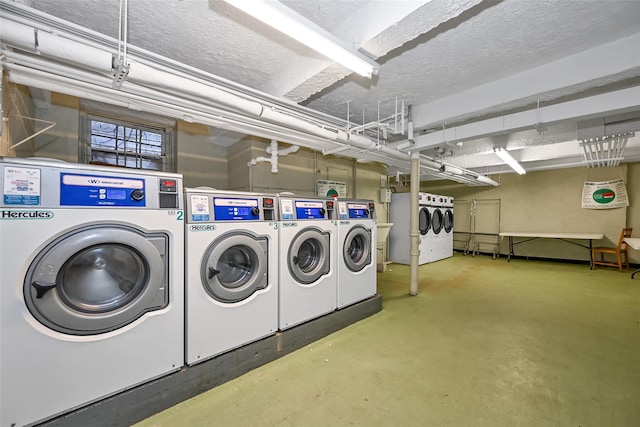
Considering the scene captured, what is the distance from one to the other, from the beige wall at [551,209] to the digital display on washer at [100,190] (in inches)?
338

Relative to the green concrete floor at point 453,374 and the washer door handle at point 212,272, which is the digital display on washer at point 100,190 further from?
the green concrete floor at point 453,374

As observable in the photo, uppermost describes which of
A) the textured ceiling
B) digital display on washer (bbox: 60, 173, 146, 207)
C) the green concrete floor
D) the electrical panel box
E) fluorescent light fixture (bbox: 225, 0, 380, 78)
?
the textured ceiling

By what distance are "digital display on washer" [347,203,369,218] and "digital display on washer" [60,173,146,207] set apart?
1.93 metres

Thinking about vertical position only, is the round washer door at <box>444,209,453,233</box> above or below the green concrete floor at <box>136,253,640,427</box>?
above

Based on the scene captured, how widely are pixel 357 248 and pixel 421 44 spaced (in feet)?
6.86

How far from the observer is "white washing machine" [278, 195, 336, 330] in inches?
87.7

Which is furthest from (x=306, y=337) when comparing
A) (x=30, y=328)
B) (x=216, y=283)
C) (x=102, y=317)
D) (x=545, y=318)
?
(x=545, y=318)

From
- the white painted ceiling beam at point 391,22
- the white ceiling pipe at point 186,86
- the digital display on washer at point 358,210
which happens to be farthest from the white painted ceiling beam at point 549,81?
the white ceiling pipe at point 186,86

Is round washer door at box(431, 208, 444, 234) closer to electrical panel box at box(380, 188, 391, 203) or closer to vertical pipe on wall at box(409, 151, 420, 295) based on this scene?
electrical panel box at box(380, 188, 391, 203)

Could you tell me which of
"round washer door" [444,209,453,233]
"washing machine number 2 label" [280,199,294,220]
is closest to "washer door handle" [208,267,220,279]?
"washing machine number 2 label" [280,199,294,220]

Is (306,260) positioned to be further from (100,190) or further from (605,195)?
(605,195)

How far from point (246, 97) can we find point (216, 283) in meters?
1.57

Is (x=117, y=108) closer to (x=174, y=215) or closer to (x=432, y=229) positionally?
(x=174, y=215)

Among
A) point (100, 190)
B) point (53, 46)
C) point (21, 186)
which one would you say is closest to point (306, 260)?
point (100, 190)
